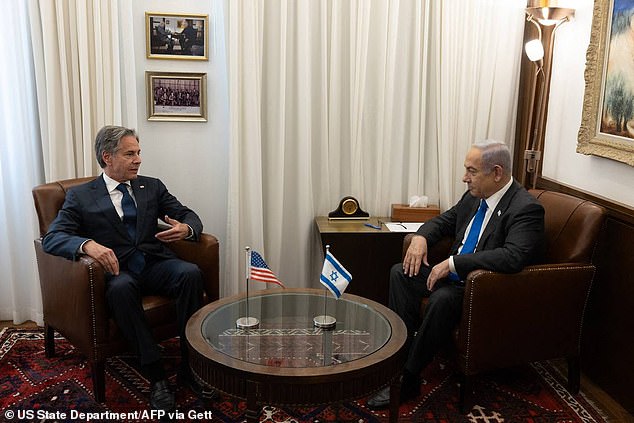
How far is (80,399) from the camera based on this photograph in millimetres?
2848

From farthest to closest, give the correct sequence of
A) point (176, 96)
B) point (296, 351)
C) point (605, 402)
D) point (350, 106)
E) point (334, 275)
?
point (350, 106), point (176, 96), point (605, 402), point (334, 275), point (296, 351)

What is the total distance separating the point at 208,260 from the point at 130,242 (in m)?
0.39

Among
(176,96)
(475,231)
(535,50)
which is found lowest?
(475,231)

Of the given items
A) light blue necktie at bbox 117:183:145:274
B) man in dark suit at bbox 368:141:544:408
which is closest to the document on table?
man in dark suit at bbox 368:141:544:408

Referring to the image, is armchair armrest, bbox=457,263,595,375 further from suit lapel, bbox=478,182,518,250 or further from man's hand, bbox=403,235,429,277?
man's hand, bbox=403,235,429,277

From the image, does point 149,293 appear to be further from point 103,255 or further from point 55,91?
point 55,91

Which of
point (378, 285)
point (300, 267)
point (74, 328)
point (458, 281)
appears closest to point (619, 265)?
point (458, 281)

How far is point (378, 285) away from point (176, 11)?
6.51 feet

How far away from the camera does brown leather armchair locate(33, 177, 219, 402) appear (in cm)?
272

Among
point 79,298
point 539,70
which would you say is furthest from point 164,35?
point 539,70

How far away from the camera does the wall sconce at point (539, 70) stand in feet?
10.8

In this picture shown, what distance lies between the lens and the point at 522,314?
2.75 metres

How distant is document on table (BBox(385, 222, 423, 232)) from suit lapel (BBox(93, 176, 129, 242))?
4.91 ft

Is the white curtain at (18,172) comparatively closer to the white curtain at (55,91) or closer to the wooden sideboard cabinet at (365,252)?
the white curtain at (55,91)
